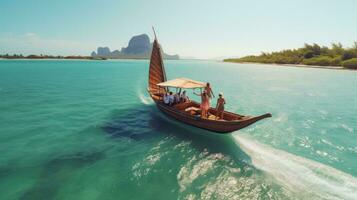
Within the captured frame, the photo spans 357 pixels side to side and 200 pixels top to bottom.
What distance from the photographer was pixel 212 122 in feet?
40.9

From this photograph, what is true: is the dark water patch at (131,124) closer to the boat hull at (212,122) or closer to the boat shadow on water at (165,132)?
the boat shadow on water at (165,132)

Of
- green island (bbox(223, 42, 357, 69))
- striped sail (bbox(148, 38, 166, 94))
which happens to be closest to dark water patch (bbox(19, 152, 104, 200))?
striped sail (bbox(148, 38, 166, 94))

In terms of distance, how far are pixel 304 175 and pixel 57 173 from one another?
10578mm

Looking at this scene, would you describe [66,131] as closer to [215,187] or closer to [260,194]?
[215,187]

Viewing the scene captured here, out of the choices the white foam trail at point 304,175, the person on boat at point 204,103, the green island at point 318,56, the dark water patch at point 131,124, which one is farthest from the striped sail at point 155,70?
the green island at point 318,56

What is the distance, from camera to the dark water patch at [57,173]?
25.5ft

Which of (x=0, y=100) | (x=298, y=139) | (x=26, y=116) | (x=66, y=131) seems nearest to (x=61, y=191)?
(x=66, y=131)

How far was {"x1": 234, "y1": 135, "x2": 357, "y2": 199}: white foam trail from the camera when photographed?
8164 millimetres

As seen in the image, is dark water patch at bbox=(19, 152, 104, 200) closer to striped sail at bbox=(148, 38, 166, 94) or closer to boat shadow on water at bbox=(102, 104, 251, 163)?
boat shadow on water at bbox=(102, 104, 251, 163)

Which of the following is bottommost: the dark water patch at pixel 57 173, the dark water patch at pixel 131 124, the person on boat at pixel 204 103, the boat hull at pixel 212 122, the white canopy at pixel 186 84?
the dark water patch at pixel 131 124

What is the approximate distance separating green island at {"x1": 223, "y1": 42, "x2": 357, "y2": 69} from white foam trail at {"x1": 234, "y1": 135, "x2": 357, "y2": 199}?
3247 inches

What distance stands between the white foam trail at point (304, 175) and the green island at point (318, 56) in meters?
82.5

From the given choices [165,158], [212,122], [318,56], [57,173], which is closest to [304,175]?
[212,122]

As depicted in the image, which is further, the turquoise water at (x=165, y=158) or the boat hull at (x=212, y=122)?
the boat hull at (x=212, y=122)
